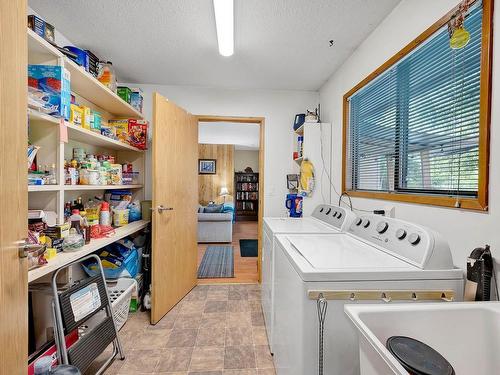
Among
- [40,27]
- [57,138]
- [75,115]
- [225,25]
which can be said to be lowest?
[57,138]

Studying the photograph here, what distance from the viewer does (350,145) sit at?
7.23 feet

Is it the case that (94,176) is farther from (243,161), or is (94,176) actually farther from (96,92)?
(243,161)

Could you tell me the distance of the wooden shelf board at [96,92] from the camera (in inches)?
62.5

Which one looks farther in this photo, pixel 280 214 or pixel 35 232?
pixel 280 214

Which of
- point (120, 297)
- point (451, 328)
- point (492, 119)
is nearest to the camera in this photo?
point (451, 328)

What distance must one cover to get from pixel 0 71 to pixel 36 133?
806 mm

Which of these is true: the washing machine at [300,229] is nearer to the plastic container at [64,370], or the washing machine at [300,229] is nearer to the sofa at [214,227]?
the plastic container at [64,370]

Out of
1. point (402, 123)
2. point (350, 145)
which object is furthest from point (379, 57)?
point (350, 145)

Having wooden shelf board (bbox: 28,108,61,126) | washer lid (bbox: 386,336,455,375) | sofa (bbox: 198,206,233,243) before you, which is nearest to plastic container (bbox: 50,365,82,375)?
wooden shelf board (bbox: 28,108,61,126)

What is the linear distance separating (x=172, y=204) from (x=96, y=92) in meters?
1.15

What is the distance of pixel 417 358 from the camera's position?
60cm

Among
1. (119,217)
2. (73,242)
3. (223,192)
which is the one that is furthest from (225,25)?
(223,192)

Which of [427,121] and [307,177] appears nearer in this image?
[427,121]

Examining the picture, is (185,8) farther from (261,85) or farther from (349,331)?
(349,331)
